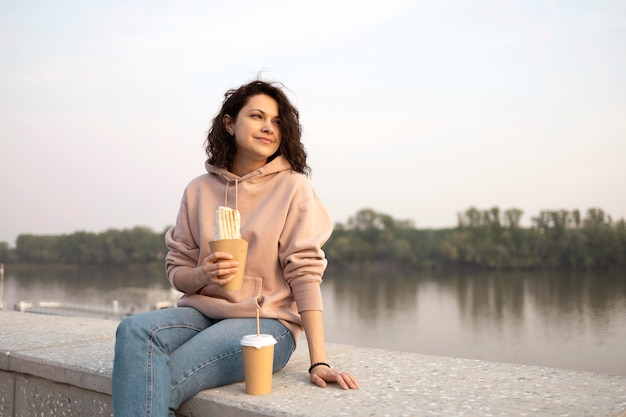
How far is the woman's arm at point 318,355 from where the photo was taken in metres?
2.34

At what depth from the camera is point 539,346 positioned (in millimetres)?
78688

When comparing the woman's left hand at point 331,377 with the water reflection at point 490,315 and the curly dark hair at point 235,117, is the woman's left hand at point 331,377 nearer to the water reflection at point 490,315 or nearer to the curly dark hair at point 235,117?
the curly dark hair at point 235,117

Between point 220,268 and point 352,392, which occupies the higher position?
point 220,268

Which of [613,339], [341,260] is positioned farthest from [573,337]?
[341,260]

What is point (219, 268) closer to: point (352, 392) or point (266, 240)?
point (266, 240)

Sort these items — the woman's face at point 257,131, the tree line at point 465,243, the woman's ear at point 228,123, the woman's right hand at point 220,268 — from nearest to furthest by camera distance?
1. the woman's right hand at point 220,268
2. the woman's face at point 257,131
3. the woman's ear at point 228,123
4. the tree line at point 465,243

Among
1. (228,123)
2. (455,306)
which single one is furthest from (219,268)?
(455,306)

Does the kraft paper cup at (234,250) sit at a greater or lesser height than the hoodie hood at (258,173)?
lesser

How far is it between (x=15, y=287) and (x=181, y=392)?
12457cm

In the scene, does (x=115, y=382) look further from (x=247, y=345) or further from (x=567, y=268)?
(x=567, y=268)

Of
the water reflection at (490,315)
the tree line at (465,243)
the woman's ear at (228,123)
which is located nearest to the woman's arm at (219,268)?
the woman's ear at (228,123)

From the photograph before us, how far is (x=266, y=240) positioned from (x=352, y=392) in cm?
71

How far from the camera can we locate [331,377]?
2375 mm

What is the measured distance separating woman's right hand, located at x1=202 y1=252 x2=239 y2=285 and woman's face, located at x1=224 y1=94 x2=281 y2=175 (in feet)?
2.03
